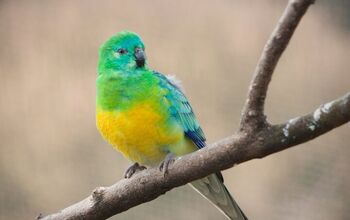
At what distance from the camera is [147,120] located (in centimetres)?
261

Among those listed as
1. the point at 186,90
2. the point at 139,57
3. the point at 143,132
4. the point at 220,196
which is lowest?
the point at 220,196

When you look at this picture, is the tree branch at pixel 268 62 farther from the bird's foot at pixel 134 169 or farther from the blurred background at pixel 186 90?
the blurred background at pixel 186 90

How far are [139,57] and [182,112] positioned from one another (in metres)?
0.30

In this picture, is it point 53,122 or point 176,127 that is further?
point 53,122

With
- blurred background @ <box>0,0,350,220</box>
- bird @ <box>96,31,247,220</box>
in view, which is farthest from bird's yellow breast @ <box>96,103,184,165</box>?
blurred background @ <box>0,0,350,220</box>

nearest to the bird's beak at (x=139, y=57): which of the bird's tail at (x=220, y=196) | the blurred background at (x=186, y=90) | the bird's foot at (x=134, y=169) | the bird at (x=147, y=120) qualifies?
the bird at (x=147, y=120)

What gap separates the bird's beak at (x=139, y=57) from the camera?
284 cm

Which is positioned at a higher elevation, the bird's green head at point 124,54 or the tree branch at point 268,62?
the bird's green head at point 124,54

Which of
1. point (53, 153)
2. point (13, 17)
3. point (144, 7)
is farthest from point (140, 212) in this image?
point (13, 17)

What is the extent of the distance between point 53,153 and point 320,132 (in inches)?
97.3

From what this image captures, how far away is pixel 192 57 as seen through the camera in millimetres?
3826

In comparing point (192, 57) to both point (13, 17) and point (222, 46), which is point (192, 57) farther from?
point (13, 17)

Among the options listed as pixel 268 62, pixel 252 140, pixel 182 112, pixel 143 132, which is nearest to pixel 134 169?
pixel 143 132

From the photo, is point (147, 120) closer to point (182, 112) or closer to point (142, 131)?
point (142, 131)
